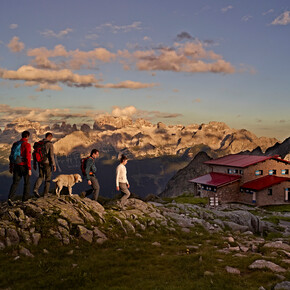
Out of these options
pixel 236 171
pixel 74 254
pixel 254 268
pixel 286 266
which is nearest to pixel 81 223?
pixel 74 254

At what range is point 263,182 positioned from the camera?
67000 millimetres

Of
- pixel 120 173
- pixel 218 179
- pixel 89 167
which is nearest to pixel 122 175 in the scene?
pixel 120 173

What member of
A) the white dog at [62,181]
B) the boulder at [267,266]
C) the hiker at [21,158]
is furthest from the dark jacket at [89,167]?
the boulder at [267,266]

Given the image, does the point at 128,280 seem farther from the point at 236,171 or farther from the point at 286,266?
the point at 236,171

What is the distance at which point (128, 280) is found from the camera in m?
12.3

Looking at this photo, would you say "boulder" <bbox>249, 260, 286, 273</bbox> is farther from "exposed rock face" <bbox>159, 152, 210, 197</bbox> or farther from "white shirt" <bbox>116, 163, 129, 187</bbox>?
"exposed rock face" <bbox>159, 152, 210, 197</bbox>

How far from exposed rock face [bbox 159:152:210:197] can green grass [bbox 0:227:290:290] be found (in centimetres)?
13060

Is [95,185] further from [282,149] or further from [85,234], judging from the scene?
[282,149]

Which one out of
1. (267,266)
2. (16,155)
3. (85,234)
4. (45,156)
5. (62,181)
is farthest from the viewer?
(62,181)

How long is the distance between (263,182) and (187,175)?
290ft

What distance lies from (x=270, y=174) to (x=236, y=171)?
29.4ft

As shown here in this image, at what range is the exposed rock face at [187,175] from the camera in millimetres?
147625

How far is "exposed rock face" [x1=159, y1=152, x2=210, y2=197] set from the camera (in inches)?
5812

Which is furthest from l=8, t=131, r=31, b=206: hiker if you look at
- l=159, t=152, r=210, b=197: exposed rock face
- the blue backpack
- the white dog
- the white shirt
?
l=159, t=152, r=210, b=197: exposed rock face
